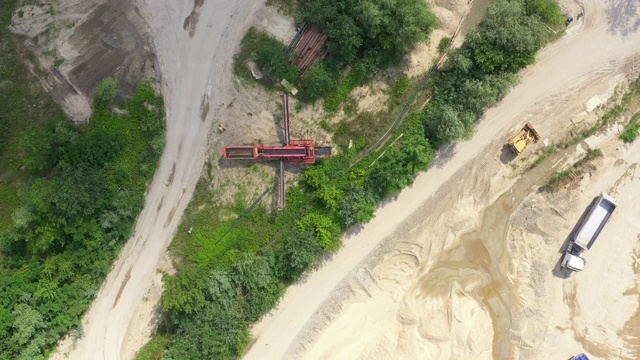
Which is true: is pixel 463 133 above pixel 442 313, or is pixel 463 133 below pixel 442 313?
above

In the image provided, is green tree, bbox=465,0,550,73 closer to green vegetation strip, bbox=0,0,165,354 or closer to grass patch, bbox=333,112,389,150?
grass patch, bbox=333,112,389,150

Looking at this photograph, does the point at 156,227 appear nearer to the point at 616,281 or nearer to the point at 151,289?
the point at 151,289

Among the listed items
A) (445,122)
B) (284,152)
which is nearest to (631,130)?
(445,122)

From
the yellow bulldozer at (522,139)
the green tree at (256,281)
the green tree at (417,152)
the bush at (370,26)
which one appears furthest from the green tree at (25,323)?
the yellow bulldozer at (522,139)

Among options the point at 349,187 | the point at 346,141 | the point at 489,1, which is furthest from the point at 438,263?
the point at 489,1

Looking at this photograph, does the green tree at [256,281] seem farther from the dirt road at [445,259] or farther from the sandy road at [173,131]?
the sandy road at [173,131]

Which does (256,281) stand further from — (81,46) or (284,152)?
(81,46)
